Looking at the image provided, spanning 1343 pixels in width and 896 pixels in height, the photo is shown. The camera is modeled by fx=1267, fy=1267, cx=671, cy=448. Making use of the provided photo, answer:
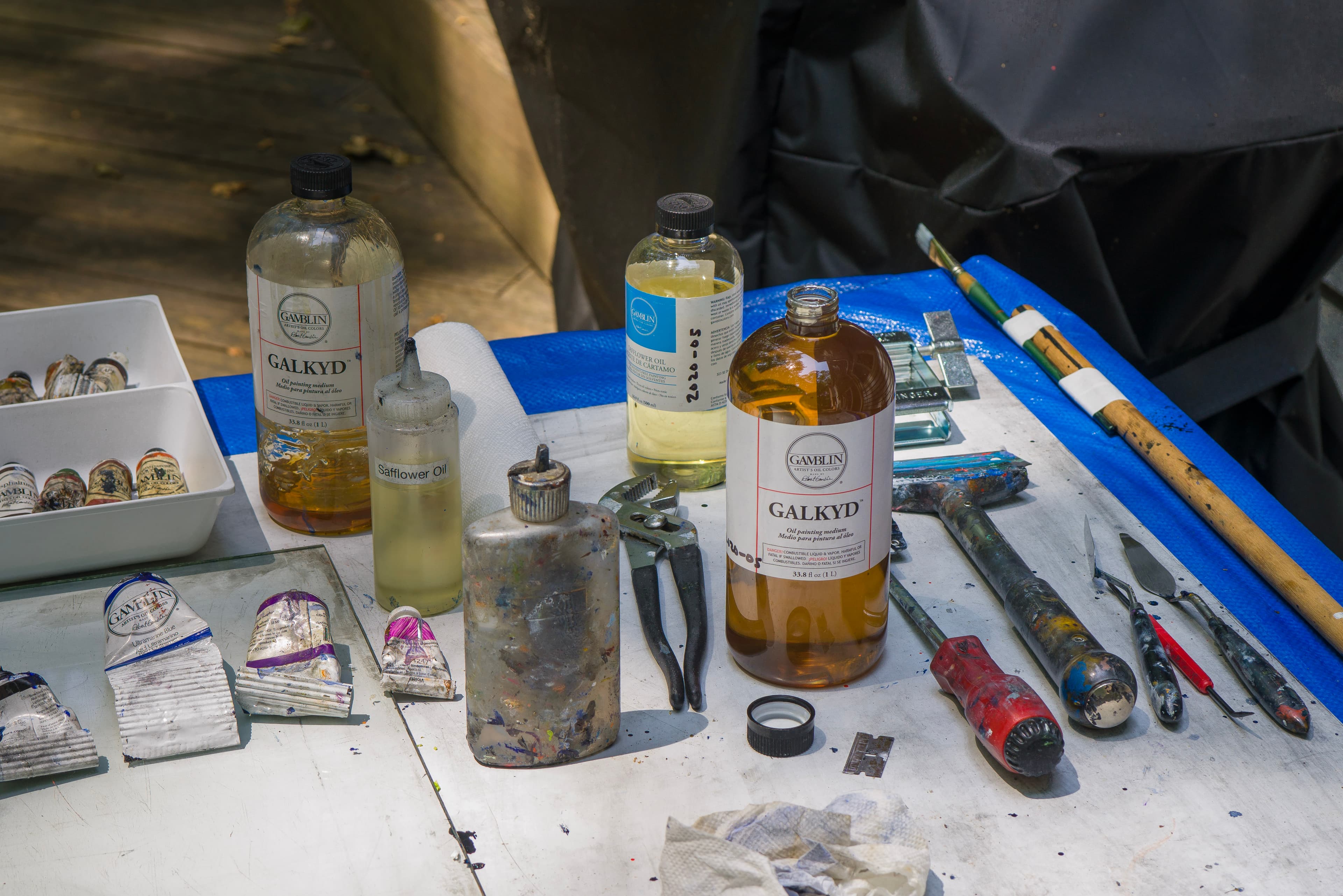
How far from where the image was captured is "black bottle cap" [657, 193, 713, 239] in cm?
95

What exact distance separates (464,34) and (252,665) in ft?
7.36

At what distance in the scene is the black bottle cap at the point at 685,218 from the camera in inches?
37.3

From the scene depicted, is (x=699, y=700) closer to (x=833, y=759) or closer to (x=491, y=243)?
(x=833, y=759)

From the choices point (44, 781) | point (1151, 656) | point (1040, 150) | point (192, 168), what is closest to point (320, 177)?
point (44, 781)

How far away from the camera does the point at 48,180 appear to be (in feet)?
9.80

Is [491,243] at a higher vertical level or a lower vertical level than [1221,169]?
lower

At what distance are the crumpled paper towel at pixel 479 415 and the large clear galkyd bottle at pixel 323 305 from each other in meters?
0.04

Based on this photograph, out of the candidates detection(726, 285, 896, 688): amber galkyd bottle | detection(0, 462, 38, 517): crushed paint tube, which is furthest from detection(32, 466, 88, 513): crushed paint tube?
detection(726, 285, 896, 688): amber galkyd bottle

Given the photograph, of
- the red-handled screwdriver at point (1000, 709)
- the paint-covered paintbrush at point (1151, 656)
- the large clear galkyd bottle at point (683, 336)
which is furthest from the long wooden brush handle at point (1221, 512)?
the large clear galkyd bottle at point (683, 336)

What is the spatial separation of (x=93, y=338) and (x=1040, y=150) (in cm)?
99

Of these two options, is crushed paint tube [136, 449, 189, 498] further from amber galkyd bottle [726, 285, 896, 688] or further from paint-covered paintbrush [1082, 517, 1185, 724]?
paint-covered paintbrush [1082, 517, 1185, 724]

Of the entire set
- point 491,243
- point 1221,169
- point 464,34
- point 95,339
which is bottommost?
point 491,243

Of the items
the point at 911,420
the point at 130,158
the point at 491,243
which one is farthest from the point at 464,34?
the point at 911,420

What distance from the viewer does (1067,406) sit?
47.4 inches
